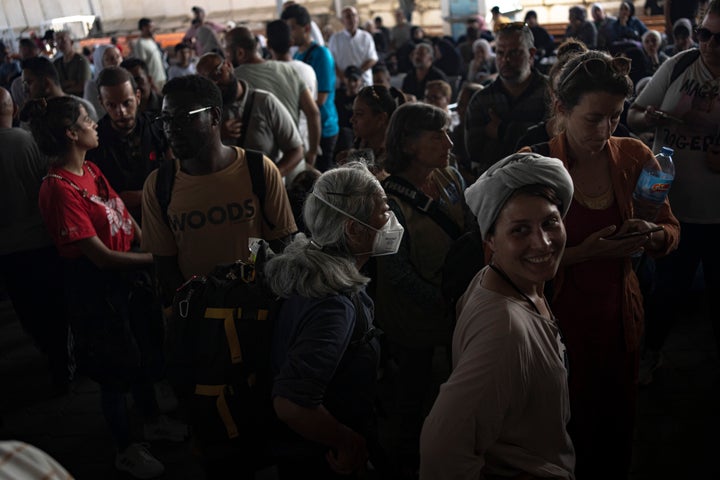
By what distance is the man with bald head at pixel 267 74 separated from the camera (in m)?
4.49

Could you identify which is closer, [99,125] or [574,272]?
[574,272]

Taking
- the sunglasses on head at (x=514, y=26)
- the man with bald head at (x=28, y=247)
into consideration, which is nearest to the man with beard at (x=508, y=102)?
the sunglasses on head at (x=514, y=26)

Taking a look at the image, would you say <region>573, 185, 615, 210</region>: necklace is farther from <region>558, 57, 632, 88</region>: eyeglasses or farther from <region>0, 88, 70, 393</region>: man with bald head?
<region>0, 88, 70, 393</region>: man with bald head

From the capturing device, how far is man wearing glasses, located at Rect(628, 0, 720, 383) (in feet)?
9.95

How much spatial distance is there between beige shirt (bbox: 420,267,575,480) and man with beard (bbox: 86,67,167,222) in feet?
8.73

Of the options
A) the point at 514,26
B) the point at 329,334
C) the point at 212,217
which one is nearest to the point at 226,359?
the point at 329,334

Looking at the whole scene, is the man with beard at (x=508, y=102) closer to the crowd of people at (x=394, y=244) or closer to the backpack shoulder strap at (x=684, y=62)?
the crowd of people at (x=394, y=244)

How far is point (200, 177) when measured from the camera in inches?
103

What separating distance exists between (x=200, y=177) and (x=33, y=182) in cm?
167

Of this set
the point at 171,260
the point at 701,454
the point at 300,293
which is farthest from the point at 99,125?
the point at 701,454

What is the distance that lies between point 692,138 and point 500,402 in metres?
2.36

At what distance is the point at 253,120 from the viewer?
3766 millimetres

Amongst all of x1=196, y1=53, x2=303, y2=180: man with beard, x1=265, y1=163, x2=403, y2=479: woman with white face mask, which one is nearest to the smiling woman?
x1=265, y1=163, x2=403, y2=479: woman with white face mask

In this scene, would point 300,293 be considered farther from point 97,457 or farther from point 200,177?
point 97,457
